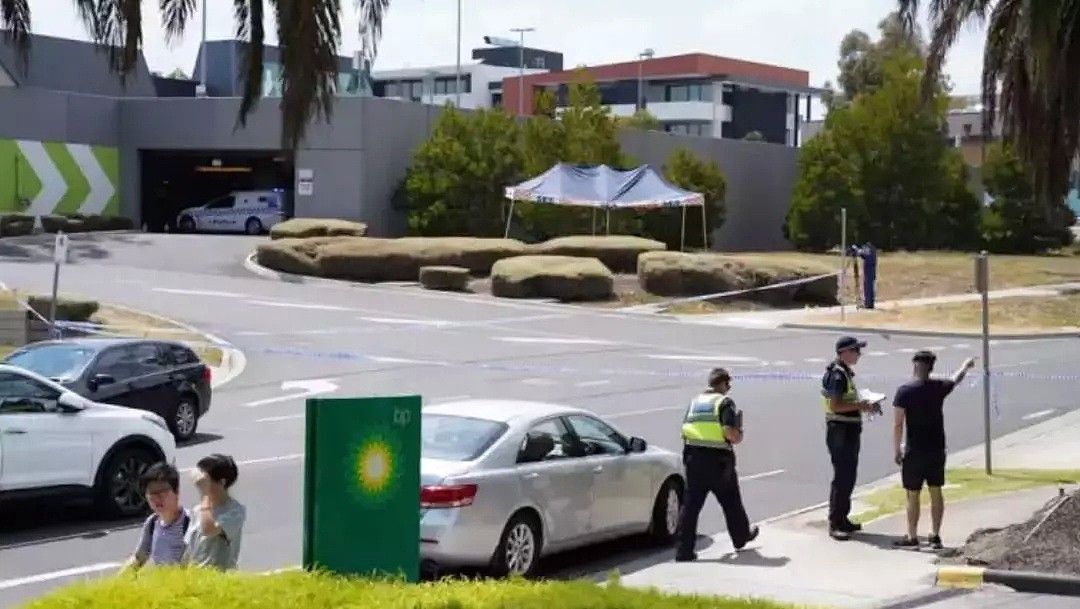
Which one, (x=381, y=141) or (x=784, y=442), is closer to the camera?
(x=784, y=442)

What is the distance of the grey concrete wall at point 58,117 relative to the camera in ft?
186

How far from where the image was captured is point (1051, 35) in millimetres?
10742

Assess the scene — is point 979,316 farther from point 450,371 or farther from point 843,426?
point 843,426

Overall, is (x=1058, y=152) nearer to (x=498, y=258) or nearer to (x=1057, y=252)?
(x=498, y=258)

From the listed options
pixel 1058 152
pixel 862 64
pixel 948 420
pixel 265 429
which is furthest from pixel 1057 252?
pixel 1058 152

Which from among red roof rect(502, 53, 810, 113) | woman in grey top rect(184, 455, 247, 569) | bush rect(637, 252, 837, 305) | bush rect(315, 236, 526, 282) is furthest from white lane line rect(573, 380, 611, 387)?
red roof rect(502, 53, 810, 113)

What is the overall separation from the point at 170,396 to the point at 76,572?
→ 27.8 ft

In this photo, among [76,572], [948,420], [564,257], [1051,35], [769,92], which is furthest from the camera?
[769,92]

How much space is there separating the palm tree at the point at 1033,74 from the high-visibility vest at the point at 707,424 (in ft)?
10.4

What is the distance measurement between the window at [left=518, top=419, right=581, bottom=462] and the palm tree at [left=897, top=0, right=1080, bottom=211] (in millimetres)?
4268

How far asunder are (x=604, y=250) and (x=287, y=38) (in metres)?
43.9

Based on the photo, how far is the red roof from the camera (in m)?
112

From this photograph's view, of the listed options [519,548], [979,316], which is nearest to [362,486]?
[519,548]

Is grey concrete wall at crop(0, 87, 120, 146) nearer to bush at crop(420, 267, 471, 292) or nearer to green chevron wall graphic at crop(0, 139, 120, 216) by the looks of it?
green chevron wall graphic at crop(0, 139, 120, 216)
